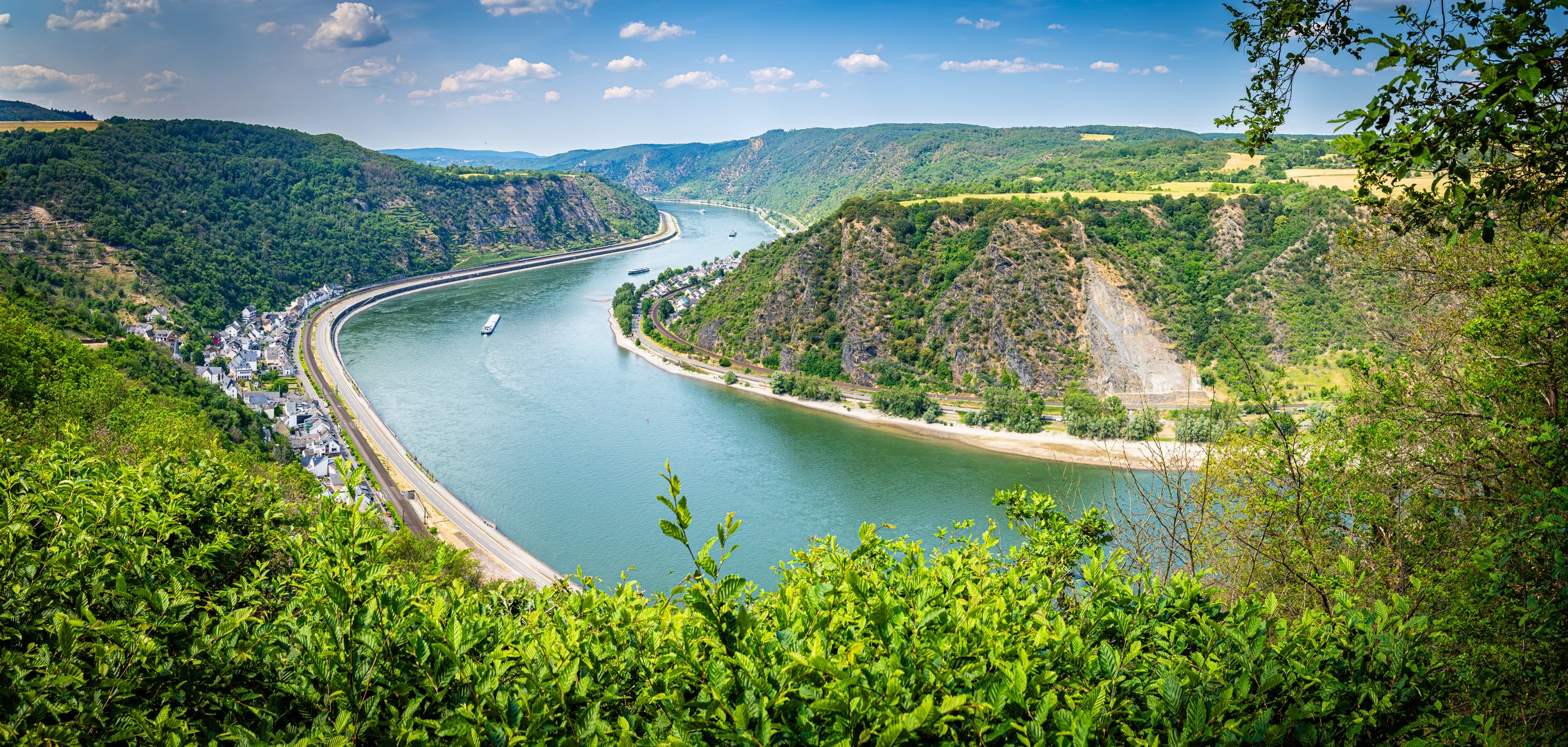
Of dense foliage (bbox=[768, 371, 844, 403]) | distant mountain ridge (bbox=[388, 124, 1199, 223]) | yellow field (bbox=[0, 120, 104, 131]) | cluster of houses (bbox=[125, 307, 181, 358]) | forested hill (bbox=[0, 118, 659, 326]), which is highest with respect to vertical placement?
distant mountain ridge (bbox=[388, 124, 1199, 223])

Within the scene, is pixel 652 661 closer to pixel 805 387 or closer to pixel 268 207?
pixel 805 387

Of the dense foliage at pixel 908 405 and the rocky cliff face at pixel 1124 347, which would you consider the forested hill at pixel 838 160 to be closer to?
the rocky cliff face at pixel 1124 347

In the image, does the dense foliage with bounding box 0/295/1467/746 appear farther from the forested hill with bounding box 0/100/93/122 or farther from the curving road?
the forested hill with bounding box 0/100/93/122

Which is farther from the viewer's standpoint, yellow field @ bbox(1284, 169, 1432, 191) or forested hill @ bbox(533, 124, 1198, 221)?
forested hill @ bbox(533, 124, 1198, 221)

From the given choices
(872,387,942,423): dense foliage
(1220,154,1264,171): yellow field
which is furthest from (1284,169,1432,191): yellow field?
(872,387,942,423): dense foliage

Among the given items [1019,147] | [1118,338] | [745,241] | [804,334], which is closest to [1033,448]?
[1118,338]

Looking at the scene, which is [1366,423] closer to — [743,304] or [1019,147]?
[743,304]

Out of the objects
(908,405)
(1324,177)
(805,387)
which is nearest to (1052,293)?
(908,405)
